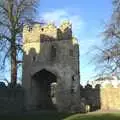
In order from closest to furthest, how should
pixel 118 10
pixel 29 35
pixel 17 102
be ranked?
pixel 118 10, pixel 17 102, pixel 29 35

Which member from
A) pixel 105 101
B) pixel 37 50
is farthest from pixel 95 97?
pixel 37 50

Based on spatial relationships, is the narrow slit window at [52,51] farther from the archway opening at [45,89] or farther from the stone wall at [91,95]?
the stone wall at [91,95]

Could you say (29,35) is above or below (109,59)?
above

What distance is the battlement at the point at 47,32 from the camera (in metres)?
50.3

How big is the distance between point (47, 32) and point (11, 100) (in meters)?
8.62

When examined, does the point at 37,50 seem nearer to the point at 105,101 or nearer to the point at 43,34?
the point at 43,34

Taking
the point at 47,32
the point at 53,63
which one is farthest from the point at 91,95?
the point at 47,32

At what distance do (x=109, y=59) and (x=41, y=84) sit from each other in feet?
56.9

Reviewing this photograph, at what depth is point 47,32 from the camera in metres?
50.4

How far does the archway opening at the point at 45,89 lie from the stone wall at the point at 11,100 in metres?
2.88

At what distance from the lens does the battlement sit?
165 feet

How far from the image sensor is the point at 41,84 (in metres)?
52.5

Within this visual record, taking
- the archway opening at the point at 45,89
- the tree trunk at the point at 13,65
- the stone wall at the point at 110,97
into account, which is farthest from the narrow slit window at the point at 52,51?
the stone wall at the point at 110,97

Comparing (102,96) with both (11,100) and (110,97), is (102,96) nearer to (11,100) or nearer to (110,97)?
(110,97)
